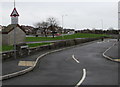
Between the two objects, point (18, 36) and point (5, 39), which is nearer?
point (5, 39)

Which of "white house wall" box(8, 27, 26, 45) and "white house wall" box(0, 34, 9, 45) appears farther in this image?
"white house wall" box(8, 27, 26, 45)

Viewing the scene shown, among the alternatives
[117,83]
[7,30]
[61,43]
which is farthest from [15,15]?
[7,30]

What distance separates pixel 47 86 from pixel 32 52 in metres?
11.7

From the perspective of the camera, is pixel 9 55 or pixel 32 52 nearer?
pixel 9 55

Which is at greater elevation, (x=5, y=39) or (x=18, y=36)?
(x=18, y=36)

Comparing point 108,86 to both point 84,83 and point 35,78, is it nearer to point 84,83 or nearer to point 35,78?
point 84,83

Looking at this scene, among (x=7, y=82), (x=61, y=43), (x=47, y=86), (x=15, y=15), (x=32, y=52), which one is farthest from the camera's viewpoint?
(x=61, y=43)

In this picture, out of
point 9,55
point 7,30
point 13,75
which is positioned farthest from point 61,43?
point 13,75

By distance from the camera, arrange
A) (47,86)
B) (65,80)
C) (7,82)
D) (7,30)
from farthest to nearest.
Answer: (7,30), (65,80), (7,82), (47,86)

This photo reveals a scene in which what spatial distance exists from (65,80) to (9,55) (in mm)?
7210

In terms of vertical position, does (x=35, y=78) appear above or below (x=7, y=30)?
below

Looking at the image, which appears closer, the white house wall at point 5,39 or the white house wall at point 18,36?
the white house wall at point 5,39

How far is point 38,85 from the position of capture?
8344 mm

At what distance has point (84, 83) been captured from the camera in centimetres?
883
